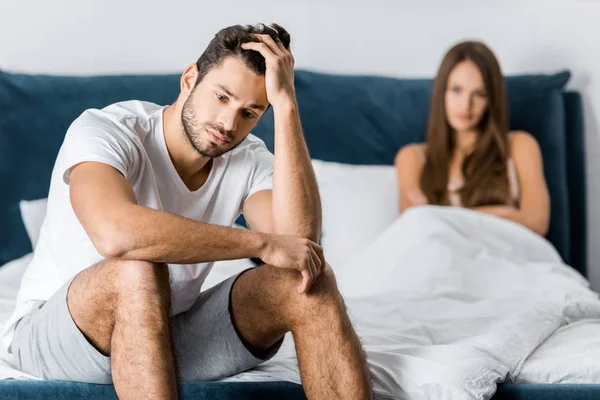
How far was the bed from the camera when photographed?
9.04 feet

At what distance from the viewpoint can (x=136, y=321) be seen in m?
1.52

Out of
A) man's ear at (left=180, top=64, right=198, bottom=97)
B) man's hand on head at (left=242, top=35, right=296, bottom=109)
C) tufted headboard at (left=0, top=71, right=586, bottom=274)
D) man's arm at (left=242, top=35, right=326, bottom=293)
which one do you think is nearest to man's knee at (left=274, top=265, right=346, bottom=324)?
man's arm at (left=242, top=35, right=326, bottom=293)

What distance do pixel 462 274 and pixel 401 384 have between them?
753 millimetres

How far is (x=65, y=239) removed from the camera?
176cm

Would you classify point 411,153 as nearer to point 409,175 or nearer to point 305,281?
point 409,175

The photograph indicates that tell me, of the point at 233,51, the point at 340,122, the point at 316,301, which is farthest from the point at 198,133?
the point at 340,122

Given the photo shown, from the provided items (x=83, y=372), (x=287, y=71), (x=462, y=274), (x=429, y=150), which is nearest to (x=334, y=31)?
(x=429, y=150)

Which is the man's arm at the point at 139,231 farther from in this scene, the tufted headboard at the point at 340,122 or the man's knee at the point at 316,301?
the tufted headboard at the point at 340,122

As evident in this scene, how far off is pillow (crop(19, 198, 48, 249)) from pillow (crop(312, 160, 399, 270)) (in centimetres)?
87

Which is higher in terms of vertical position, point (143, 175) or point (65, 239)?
point (143, 175)

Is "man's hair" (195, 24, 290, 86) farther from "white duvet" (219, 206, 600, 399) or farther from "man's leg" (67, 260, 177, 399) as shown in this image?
"white duvet" (219, 206, 600, 399)

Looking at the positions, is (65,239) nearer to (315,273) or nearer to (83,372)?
(83,372)

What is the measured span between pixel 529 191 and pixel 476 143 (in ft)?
0.82

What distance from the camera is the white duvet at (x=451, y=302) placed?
1.77m
